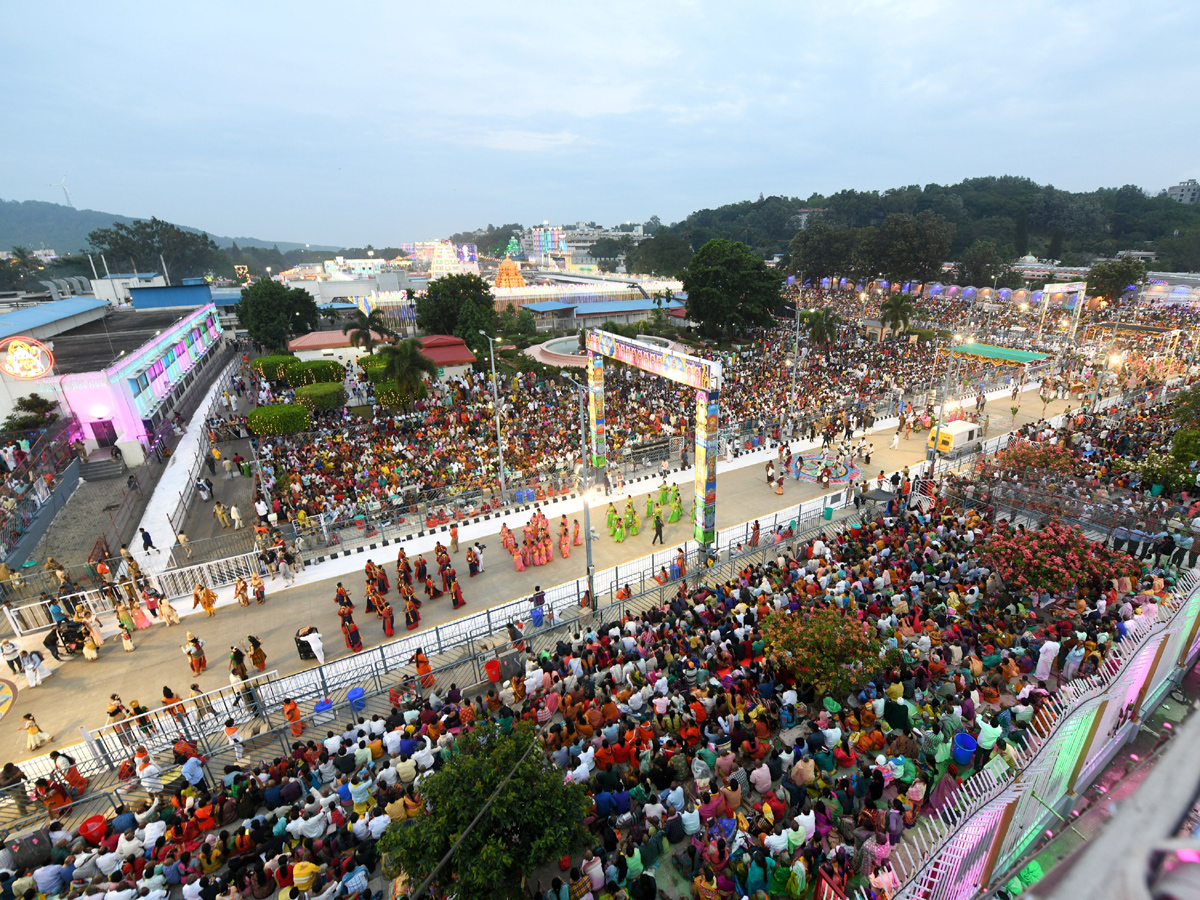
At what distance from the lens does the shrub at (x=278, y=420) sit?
28.5 metres

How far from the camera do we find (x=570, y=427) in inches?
1135

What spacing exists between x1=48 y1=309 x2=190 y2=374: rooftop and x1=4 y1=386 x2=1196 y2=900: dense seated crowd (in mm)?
24563

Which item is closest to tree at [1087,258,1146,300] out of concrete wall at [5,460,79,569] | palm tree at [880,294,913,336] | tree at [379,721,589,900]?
palm tree at [880,294,913,336]

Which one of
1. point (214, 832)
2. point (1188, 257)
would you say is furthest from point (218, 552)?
point (1188, 257)

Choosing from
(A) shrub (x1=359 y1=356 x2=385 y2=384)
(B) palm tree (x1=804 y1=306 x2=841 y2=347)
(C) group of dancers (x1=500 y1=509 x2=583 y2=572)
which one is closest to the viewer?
(C) group of dancers (x1=500 y1=509 x2=583 y2=572)

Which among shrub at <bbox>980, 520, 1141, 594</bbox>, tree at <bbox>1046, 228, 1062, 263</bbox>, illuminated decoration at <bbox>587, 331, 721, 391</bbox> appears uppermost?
tree at <bbox>1046, 228, 1062, 263</bbox>

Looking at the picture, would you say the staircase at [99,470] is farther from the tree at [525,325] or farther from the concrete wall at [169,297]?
the concrete wall at [169,297]

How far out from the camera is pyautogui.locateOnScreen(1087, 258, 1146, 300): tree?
2084 inches

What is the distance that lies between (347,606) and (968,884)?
544 inches

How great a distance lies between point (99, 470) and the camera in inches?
957

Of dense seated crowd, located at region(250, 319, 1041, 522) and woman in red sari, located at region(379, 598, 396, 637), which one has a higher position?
dense seated crowd, located at region(250, 319, 1041, 522)

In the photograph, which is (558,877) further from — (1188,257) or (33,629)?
(1188,257)

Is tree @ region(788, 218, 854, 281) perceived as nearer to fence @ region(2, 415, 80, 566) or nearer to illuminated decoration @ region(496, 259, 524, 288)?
illuminated decoration @ region(496, 259, 524, 288)

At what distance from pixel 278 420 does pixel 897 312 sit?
45458mm
